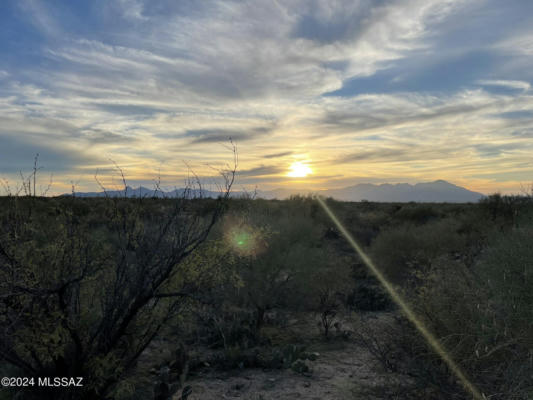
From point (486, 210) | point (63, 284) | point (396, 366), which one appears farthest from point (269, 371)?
point (486, 210)

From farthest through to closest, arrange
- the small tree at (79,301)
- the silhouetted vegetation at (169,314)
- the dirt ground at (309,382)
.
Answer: the dirt ground at (309,382), the silhouetted vegetation at (169,314), the small tree at (79,301)

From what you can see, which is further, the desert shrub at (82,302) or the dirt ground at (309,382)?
the dirt ground at (309,382)

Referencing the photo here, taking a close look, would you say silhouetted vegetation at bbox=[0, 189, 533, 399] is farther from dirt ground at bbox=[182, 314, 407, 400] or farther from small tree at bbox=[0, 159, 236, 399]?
dirt ground at bbox=[182, 314, 407, 400]

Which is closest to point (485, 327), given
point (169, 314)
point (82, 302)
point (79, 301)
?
point (169, 314)

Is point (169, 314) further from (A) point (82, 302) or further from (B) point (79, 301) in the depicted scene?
(A) point (82, 302)

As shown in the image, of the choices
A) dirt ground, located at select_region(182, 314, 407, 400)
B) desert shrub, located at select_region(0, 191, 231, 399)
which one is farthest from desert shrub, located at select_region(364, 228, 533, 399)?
desert shrub, located at select_region(0, 191, 231, 399)

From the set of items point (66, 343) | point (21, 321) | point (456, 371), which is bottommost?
point (456, 371)

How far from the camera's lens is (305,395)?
630 centimetres

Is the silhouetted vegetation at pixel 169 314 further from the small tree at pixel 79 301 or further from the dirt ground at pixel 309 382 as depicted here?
the dirt ground at pixel 309 382

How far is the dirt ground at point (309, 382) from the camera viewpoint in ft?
20.5

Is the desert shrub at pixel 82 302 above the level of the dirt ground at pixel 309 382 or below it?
above

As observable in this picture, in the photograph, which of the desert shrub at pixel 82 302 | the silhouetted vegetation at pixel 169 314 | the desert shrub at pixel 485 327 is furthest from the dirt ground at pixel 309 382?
the desert shrub at pixel 82 302

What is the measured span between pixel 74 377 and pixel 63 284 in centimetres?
118

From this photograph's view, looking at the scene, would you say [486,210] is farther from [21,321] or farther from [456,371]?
[21,321]
